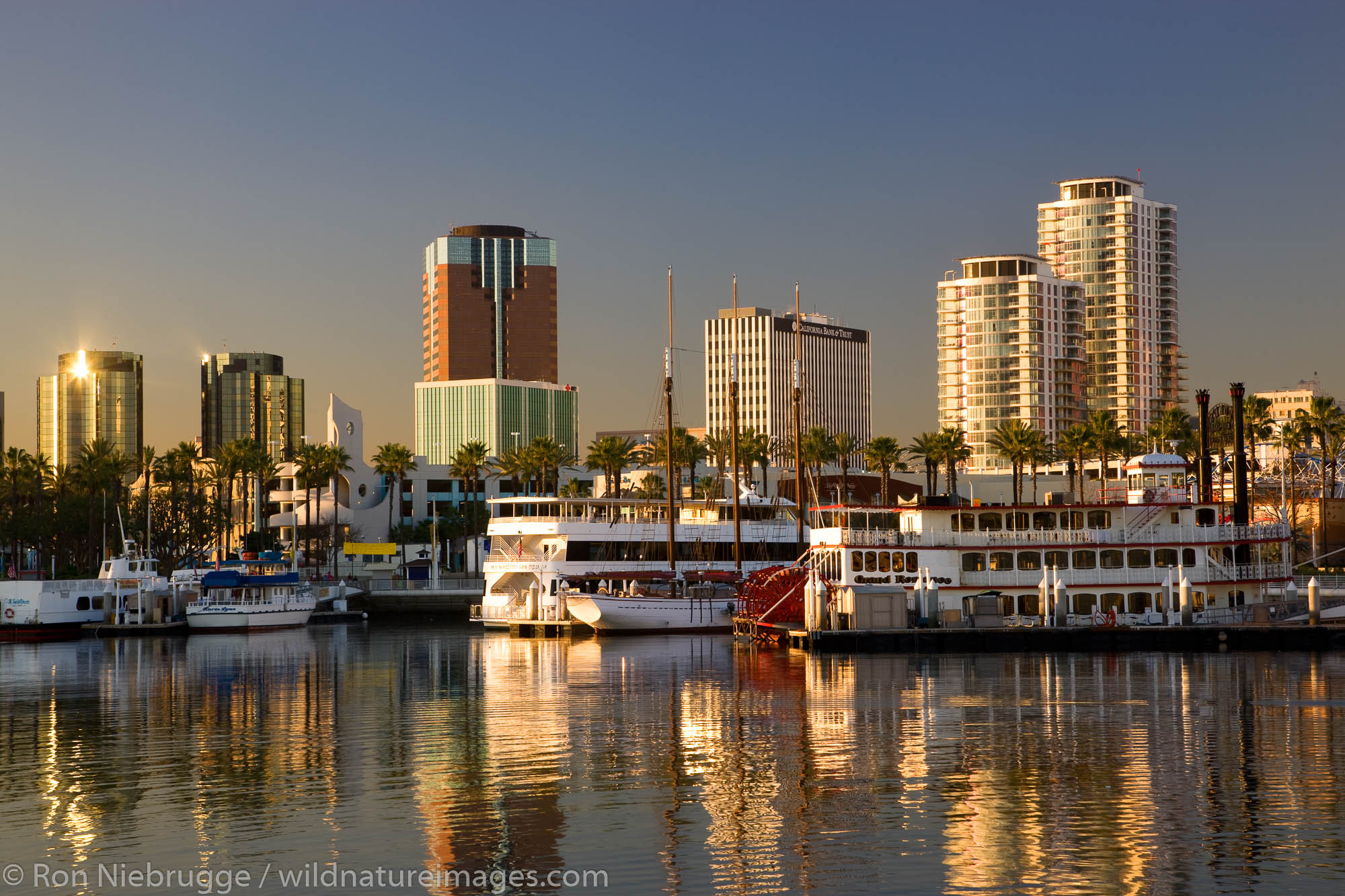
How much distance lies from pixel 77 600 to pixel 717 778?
65.6 m

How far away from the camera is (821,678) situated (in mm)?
47594

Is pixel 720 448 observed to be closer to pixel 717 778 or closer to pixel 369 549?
pixel 369 549

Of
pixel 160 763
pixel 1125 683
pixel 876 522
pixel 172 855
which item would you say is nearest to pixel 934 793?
pixel 172 855

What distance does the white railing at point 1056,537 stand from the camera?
60875mm

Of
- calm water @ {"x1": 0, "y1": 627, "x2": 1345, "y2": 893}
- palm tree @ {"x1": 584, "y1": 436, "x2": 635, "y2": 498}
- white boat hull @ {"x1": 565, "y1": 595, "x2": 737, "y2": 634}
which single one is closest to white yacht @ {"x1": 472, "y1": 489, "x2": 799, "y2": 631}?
white boat hull @ {"x1": 565, "y1": 595, "x2": 737, "y2": 634}

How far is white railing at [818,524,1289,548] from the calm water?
438 inches

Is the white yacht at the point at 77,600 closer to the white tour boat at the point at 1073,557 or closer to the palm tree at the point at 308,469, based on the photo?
the white tour boat at the point at 1073,557

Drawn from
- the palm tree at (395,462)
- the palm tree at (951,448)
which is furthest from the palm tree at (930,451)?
the palm tree at (395,462)

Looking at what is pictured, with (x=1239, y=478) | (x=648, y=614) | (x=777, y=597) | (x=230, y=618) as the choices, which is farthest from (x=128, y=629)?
(x=1239, y=478)

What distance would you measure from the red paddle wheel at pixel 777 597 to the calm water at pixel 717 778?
15591 millimetres

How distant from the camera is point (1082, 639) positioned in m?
57.2

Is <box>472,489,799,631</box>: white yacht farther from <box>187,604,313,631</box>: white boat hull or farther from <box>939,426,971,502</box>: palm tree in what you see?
<box>939,426,971,502</box>: palm tree

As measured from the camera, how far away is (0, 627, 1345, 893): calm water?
69.2 feet

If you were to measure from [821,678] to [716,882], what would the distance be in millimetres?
27971
